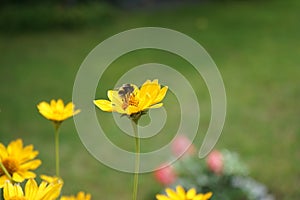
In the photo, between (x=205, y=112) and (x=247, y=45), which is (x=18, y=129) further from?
(x=247, y=45)

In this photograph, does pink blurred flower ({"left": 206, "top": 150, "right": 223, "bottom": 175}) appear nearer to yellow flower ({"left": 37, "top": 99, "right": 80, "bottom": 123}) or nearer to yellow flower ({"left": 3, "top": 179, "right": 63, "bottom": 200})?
yellow flower ({"left": 37, "top": 99, "right": 80, "bottom": 123})

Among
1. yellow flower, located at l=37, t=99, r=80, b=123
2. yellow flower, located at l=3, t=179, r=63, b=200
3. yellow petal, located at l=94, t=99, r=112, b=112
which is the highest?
yellow flower, located at l=37, t=99, r=80, b=123

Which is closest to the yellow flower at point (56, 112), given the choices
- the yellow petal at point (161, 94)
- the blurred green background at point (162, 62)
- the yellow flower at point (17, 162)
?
the yellow flower at point (17, 162)

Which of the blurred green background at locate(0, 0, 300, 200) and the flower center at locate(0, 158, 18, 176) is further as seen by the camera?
the blurred green background at locate(0, 0, 300, 200)

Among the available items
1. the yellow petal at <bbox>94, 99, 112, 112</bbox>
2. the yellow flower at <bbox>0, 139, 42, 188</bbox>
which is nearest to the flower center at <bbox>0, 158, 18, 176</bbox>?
the yellow flower at <bbox>0, 139, 42, 188</bbox>

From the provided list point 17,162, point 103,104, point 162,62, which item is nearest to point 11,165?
point 17,162

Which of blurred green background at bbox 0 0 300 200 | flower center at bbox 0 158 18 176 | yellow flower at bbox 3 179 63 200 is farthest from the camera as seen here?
blurred green background at bbox 0 0 300 200
